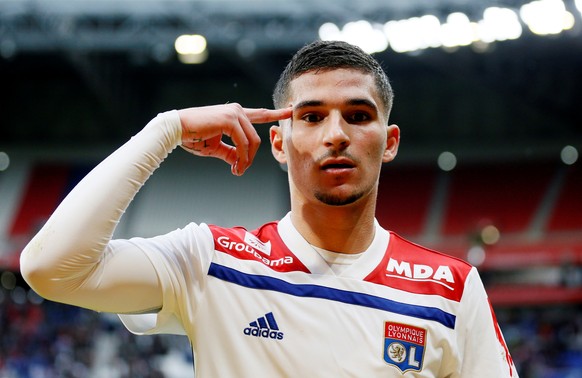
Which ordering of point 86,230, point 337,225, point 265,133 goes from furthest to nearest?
1. point 265,133
2. point 337,225
3. point 86,230

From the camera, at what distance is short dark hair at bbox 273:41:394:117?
6.41 ft

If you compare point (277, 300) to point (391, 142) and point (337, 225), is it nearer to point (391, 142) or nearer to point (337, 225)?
point (337, 225)

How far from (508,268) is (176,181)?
9711 millimetres

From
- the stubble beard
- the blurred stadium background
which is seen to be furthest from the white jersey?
the blurred stadium background

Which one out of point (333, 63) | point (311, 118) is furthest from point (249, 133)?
point (333, 63)

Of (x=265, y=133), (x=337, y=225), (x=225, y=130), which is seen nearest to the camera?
(x=225, y=130)

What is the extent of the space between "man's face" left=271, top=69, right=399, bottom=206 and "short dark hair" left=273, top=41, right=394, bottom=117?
0.07ft

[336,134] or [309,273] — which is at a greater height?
[336,134]

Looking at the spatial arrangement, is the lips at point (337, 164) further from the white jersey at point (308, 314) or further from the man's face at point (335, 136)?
the white jersey at point (308, 314)

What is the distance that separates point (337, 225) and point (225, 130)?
0.42 meters

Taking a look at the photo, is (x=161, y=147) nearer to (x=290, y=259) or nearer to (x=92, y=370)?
(x=290, y=259)

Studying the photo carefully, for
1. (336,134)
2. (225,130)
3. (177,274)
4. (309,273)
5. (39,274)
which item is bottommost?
(39,274)

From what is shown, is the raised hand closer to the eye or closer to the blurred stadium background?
the eye

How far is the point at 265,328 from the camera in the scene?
184 cm
